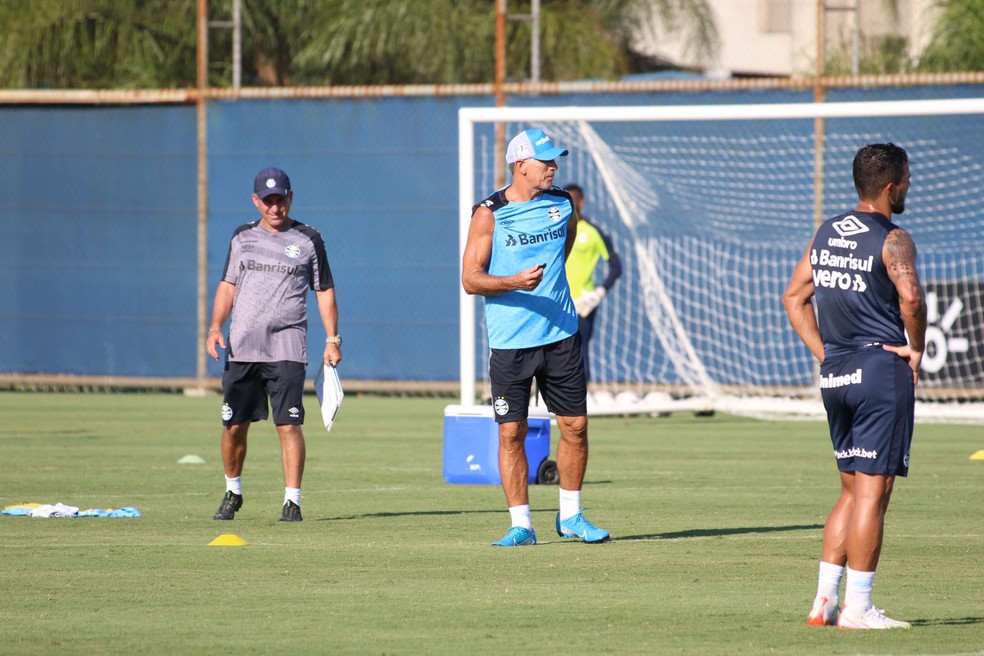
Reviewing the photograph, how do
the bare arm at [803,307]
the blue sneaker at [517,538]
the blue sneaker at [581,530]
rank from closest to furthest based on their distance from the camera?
the bare arm at [803,307] → the blue sneaker at [517,538] → the blue sneaker at [581,530]

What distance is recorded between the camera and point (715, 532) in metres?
10.0

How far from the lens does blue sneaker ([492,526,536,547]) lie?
9422 mm

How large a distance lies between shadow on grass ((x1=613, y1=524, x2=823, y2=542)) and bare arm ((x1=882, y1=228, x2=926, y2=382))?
3.12 meters

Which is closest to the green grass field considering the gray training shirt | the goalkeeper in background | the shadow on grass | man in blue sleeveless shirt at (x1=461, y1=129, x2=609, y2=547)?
the shadow on grass

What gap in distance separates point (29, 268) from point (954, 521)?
49.3 ft

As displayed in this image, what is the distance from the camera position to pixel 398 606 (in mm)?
7516

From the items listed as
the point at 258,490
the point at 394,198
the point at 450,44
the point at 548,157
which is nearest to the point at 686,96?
the point at 394,198

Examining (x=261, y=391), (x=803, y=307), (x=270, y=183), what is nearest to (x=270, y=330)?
(x=261, y=391)

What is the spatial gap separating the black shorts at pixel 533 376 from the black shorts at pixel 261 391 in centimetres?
147

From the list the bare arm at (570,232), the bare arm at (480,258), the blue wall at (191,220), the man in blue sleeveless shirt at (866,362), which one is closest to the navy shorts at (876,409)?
the man in blue sleeveless shirt at (866,362)

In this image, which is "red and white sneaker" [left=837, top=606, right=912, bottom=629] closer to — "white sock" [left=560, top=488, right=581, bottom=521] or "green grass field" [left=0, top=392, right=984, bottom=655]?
"green grass field" [left=0, top=392, right=984, bottom=655]

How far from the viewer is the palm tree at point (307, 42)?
25.0m

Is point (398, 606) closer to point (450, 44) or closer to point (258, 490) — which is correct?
point (258, 490)

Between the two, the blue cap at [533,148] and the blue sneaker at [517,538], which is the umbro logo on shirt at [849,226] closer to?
the blue cap at [533,148]
